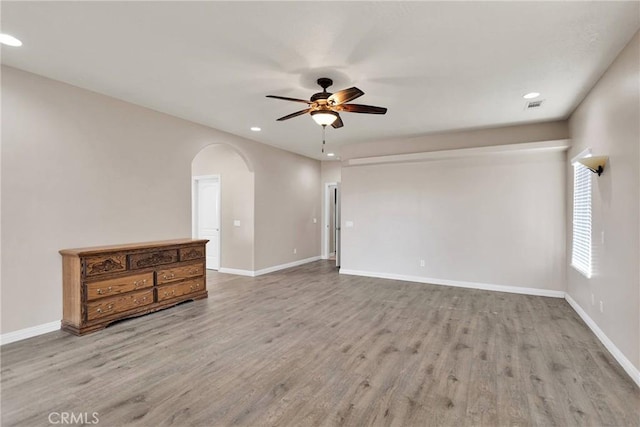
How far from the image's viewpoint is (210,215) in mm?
A: 7227

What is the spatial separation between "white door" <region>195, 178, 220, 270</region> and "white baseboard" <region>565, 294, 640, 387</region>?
6416 millimetres

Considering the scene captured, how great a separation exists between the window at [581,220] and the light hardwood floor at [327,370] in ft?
2.35

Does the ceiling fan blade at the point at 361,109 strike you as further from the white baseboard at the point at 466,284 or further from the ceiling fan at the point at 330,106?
the white baseboard at the point at 466,284

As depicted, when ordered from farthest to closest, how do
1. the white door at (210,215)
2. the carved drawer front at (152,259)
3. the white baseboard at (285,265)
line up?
the white door at (210,215) < the white baseboard at (285,265) < the carved drawer front at (152,259)

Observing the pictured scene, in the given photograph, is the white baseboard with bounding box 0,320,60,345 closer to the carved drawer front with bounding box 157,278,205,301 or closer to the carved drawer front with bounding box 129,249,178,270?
the carved drawer front with bounding box 129,249,178,270

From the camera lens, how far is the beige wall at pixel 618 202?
2.58 metres

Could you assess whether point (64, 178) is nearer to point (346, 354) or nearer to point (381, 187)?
point (346, 354)

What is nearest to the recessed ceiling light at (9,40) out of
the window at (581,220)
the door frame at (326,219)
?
the window at (581,220)

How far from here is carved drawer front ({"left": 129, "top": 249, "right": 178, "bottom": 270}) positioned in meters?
3.94

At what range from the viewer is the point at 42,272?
3.46m

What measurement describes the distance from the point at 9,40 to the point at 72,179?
150 cm

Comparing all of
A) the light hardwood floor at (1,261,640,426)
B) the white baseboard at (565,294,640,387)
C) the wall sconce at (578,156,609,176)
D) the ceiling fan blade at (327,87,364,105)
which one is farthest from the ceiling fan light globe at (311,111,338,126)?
the white baseboard at (565,294,640,387)

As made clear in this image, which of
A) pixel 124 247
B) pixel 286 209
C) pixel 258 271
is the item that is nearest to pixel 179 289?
pixel 124 247

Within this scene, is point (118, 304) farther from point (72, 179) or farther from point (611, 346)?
Result: point (611, 346)
